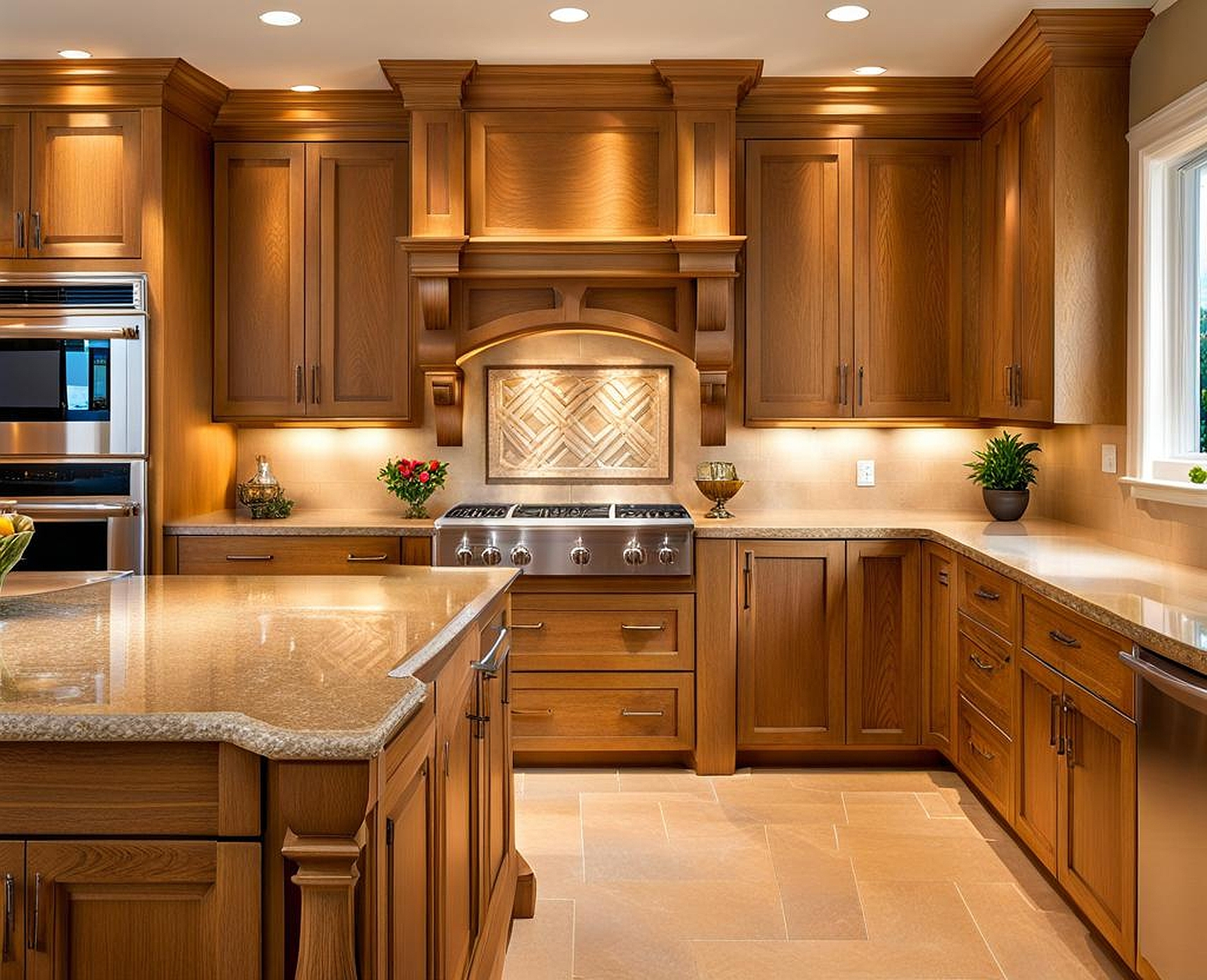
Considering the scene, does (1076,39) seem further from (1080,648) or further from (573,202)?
(1080,648)

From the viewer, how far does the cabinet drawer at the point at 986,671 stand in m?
3.40

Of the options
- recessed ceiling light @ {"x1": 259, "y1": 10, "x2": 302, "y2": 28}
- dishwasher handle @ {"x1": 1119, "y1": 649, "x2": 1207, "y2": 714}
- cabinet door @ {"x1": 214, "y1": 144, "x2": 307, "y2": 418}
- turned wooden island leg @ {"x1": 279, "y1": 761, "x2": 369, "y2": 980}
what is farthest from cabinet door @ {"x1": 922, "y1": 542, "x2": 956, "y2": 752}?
turned wooden island leg @ {"x1": 279, "y1": 761, "x2": 369, "y2": 980}

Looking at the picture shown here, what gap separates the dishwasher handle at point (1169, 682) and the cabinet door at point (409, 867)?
1.39 meters

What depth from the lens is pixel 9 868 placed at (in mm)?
1438

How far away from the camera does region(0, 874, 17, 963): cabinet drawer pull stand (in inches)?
56.6

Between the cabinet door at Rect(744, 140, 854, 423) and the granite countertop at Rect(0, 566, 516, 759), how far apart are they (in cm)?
220

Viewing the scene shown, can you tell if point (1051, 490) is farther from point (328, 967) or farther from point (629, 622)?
point (328, 967)

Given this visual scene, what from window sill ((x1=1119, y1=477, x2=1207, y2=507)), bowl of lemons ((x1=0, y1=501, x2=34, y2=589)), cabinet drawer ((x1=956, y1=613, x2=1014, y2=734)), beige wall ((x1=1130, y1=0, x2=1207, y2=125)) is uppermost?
beige wall ((x1=1130, y1=0, x2=1207, y2=125))

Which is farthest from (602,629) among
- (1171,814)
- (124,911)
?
(124,911)

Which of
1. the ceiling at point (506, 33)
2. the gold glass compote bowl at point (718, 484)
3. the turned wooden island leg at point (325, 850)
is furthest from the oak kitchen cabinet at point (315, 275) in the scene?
the turned wooden island leg at point (325, 850)

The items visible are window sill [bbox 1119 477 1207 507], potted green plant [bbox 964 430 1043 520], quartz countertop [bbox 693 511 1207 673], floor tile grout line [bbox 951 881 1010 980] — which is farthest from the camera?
potted green plant [bbox 964 430 1043 520]

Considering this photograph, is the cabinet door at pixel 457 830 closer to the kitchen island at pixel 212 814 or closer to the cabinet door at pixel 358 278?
the kitchen island at pixel 212 814

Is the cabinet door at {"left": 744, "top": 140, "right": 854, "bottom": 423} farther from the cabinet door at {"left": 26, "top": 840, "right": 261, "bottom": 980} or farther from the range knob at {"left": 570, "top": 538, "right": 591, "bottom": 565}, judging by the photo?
the cabinet door at {"left": 26, "top": 840, "right": 261, "bottom": 980}

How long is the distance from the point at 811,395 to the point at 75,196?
2855mm
